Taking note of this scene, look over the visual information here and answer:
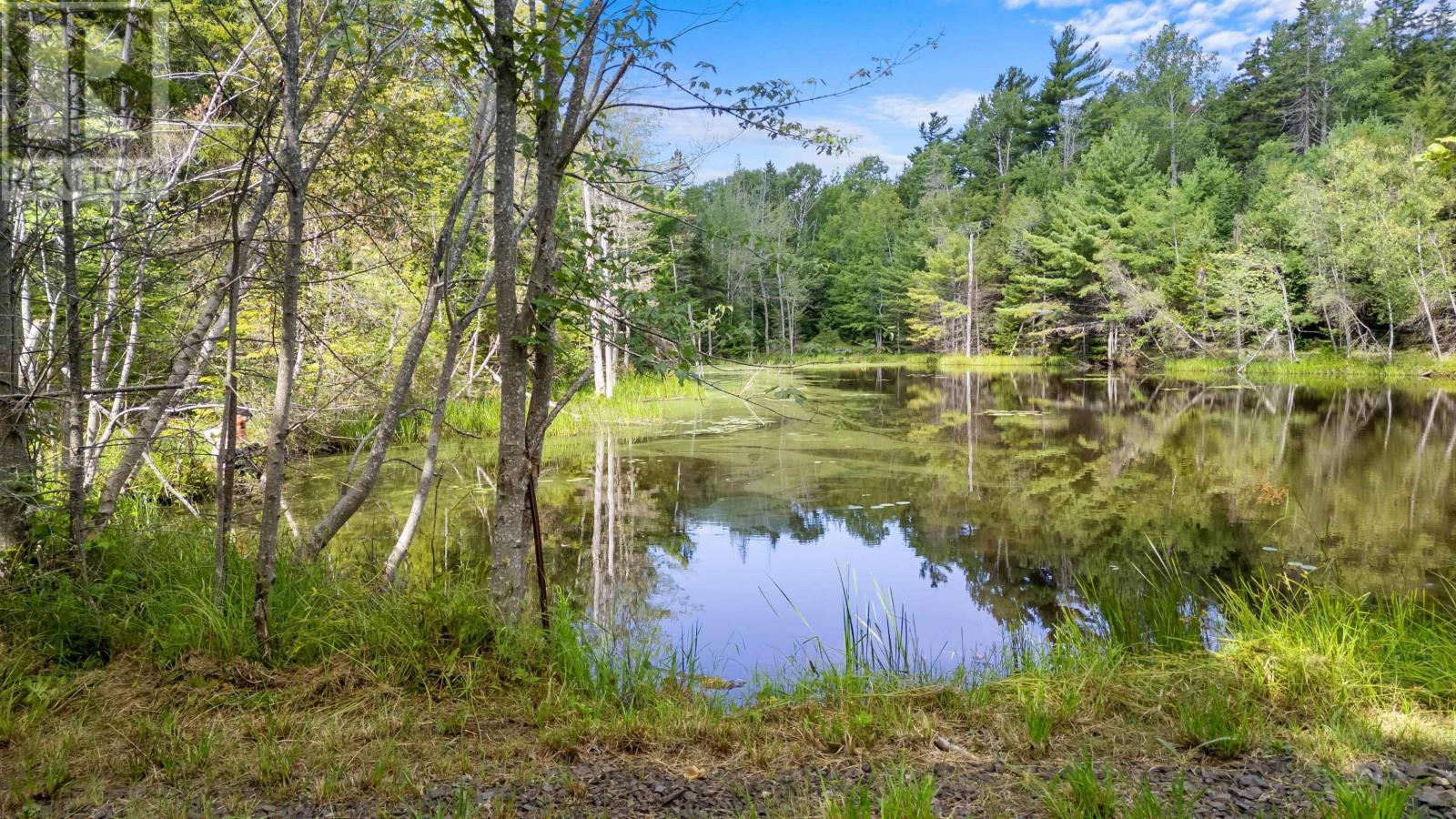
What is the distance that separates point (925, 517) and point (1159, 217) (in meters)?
30.0

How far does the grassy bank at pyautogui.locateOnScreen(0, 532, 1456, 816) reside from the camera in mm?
2381

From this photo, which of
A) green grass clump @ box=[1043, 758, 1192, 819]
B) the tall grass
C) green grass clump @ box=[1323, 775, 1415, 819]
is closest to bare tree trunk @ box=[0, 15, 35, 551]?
green grass clump @ box=[1043, 758, 1192, 819]

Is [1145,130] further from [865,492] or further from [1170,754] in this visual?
[1170,754]

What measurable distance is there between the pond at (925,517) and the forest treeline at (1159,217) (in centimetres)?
890

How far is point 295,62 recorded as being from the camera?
116 inches

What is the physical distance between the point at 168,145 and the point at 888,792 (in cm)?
530

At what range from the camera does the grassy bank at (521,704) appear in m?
2.38

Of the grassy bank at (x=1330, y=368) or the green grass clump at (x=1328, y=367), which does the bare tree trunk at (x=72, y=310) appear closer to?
the green grass clump at (x=1328, y=367)

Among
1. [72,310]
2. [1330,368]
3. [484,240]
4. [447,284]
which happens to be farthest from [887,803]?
[1330,368]

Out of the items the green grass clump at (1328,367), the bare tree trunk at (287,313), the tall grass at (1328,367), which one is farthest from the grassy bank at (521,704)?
the tall grass at (1328,367)

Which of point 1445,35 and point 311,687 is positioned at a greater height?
point 1445,35

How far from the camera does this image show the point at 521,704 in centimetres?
296

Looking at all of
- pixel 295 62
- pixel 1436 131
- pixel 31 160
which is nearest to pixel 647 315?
pixel 295 62

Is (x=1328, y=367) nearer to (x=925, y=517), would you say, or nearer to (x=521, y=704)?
(x=925, y=517)
